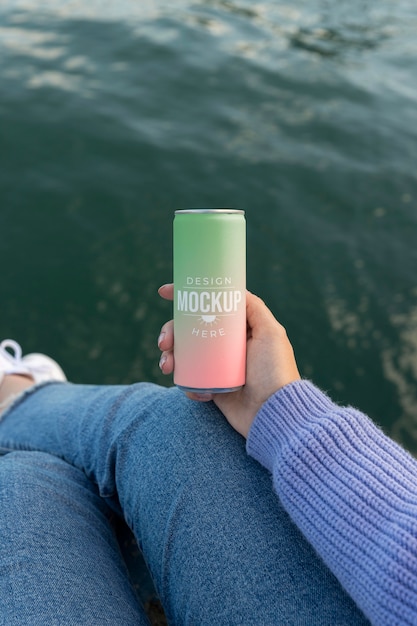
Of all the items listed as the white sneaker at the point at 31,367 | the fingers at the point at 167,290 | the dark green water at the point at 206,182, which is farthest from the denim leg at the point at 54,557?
the dark green water at the point at 206,182

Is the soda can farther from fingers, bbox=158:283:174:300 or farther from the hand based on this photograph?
fingers, bbox=158:283:174:300

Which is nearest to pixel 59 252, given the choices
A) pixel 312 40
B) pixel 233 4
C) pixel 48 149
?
pixel 48 149

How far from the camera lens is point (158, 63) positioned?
202 inches

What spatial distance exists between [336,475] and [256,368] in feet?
1.18

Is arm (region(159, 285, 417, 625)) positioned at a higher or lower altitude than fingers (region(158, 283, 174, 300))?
lower

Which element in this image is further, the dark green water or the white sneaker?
the dark green water

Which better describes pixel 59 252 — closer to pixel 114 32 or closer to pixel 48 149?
pixel 48 149

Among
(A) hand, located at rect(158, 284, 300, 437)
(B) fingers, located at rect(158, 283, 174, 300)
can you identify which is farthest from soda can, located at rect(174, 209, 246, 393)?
(B) fingers, located at rect(158, 283, 174, 300)

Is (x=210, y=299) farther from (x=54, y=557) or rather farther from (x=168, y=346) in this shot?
(x=54, y=557)

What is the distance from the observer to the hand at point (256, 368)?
4.60 ft

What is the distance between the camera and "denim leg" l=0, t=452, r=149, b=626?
111cm

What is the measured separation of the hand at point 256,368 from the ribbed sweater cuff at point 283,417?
0.19 feet

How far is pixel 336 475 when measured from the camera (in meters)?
1.16

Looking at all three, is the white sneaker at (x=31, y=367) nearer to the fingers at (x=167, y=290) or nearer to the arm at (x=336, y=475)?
the fingers at (x=167, y=290)
